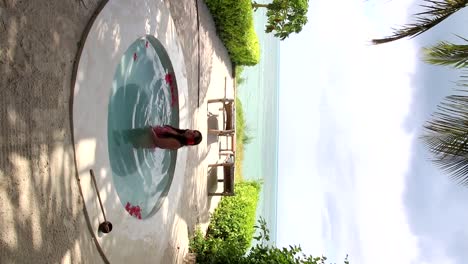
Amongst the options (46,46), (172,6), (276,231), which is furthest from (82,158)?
(276,231)

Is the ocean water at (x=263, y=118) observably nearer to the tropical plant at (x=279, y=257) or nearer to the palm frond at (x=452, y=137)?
the tropical plant at (x=279, y=257)

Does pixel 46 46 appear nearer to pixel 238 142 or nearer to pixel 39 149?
pixel 39 149

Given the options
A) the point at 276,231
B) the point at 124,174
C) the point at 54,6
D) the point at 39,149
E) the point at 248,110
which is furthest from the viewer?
the point at 276,231

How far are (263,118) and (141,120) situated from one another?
15.4 metres

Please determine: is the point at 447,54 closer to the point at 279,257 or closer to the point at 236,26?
the point at 279,257

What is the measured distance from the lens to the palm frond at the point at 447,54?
5.24m

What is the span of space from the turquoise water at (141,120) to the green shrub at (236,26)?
4224mm

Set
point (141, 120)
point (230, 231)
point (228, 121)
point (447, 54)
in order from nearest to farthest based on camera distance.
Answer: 1. point (447, 54)
2. point (141, 120)
3. point (230, 231)
4. point (228, 121)

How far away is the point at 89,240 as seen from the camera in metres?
4.89

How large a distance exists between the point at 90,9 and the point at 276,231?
1704 centimetres

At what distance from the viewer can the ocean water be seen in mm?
17969

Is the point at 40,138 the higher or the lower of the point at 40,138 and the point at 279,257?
the higher

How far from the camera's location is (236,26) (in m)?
12.3

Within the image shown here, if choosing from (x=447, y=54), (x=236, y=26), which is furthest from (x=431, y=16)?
(x=236, y=26)
